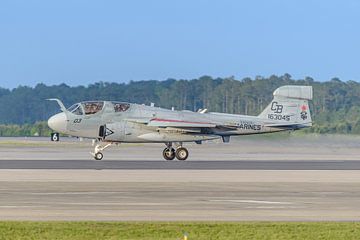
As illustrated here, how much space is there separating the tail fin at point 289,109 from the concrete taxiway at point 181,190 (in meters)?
4.67

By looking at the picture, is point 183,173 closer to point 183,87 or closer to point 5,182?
point 5,182

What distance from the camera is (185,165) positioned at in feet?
136

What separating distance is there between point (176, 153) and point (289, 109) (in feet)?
22.4

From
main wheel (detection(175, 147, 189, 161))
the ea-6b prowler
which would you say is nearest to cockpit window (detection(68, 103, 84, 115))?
the ea-6b prowler

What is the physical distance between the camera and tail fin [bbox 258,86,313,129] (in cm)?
5000

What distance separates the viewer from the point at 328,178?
1309 inches

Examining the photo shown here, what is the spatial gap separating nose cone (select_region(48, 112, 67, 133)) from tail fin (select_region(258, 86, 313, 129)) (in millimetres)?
9918

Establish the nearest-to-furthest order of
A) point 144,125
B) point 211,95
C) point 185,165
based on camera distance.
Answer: point 185,165 → point 144,125 → point 211,95

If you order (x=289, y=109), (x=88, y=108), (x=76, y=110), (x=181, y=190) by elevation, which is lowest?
(x=181, y=190)

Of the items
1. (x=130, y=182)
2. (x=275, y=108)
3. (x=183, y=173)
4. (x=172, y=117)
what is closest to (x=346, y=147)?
(x=275, y=108)

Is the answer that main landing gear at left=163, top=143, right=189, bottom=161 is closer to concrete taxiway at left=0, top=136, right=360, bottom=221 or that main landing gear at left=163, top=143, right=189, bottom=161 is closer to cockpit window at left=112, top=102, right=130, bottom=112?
concrete taxiway at left=0, top=136, right=360, bottom=221

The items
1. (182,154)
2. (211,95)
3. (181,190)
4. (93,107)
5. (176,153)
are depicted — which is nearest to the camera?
(181,190)

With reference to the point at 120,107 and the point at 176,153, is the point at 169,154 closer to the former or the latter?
the point at 176,153

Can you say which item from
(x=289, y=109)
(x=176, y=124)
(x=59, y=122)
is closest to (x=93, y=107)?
(x=59, y=122)
